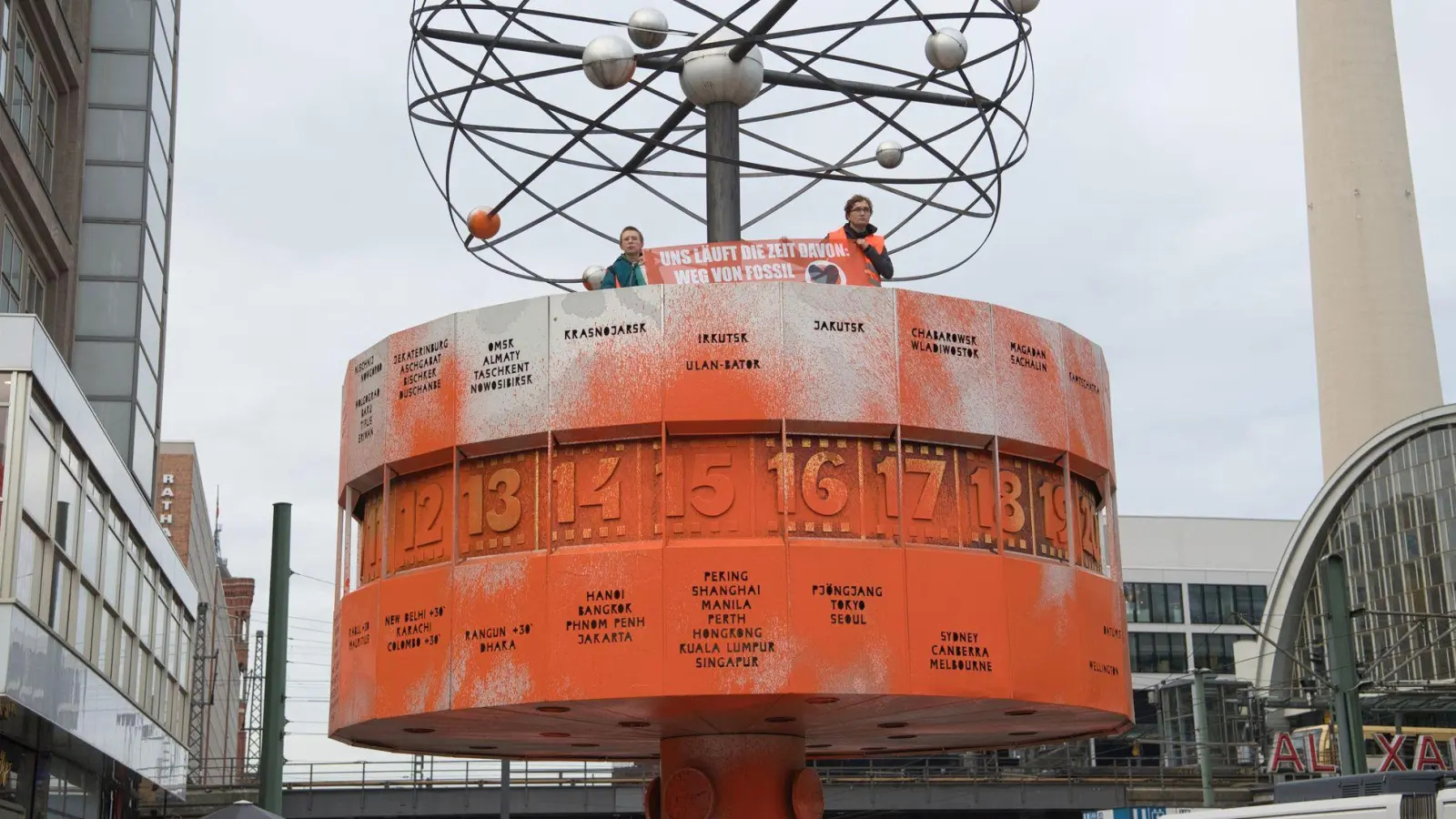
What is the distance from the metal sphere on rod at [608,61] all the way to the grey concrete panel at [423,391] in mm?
3263

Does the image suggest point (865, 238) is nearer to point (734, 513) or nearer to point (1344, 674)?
point (734, 513)

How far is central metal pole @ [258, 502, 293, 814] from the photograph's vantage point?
101ft

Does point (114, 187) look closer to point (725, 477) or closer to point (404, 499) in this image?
point (404, 499)

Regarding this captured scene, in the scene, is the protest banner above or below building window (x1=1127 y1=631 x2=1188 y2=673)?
below

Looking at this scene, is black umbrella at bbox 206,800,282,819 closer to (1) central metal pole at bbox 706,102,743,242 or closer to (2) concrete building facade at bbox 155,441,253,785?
(1) central metal pole at bbox 706,102,743,242

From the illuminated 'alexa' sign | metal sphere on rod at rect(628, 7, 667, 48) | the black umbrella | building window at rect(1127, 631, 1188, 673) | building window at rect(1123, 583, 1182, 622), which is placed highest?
building window at rect(1123, 583, 1182, 622)

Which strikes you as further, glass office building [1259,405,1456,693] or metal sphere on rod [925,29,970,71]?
glass office building [1259,405,1456,693]

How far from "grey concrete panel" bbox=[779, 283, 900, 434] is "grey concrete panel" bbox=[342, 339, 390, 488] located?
5.10 m

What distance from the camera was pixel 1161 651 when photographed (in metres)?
119

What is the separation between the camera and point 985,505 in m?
19.9

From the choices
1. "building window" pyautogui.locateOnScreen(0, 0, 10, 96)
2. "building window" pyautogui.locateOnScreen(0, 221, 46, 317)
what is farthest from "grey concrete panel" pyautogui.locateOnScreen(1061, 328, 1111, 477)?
"building window" pyautogui.locateOnScreen(0, 0, 10, 96)

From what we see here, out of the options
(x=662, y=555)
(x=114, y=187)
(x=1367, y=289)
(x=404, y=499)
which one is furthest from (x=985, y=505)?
(x=1367, y=289)

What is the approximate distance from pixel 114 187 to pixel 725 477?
3599 cm

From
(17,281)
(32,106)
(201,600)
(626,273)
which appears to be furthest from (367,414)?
(201,600)
